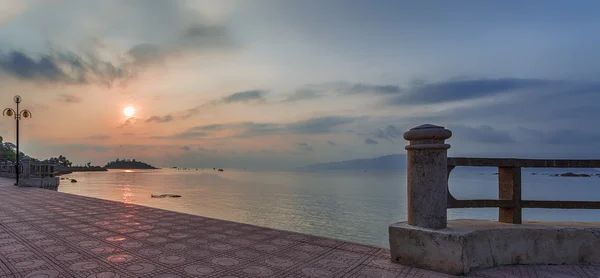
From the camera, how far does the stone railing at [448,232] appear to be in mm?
3566

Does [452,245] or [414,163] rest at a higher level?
[414,163]

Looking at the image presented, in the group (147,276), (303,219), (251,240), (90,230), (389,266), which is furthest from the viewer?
(303,219)

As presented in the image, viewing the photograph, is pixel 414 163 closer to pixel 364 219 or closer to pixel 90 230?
pixel 90 230

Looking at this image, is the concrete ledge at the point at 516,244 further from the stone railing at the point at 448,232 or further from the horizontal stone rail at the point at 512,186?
the horizontal stone rail at the point at 512,186

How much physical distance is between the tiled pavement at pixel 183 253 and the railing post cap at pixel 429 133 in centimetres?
152

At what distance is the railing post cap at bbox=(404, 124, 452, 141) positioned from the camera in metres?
3.64

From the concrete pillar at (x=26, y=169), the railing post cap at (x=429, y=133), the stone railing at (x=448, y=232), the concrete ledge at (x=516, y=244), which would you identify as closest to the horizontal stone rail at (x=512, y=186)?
the stone railing at (x=448, y=232)

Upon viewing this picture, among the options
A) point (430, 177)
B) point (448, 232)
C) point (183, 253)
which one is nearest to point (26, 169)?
point (183, 253)

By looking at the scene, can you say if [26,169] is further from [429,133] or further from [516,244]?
[516,244]

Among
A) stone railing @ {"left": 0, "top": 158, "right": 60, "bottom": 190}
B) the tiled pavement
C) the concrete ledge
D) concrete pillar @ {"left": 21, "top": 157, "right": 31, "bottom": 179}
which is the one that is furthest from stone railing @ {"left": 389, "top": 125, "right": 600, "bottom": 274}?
concrete pillar @ {"left": 21, "top": 157, "right": 31, "bottom": 179}

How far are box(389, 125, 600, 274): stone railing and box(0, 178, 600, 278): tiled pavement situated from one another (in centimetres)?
15

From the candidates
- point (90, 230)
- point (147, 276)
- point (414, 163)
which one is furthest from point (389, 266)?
point (90, 230)

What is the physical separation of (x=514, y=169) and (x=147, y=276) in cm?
465

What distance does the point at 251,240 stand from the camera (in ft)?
16.7
